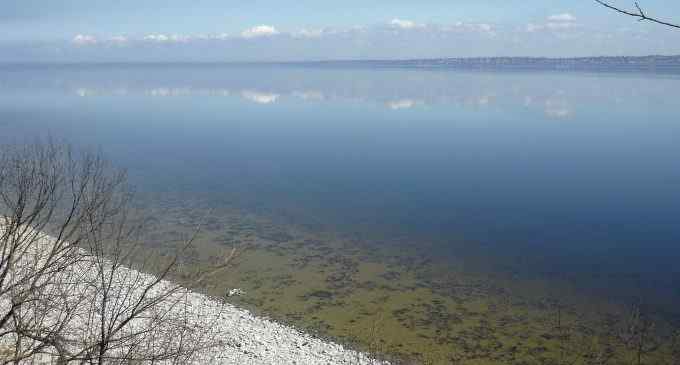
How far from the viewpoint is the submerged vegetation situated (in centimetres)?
1402

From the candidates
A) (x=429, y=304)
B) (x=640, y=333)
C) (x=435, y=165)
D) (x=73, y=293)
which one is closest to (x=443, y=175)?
(x=435, y=165)

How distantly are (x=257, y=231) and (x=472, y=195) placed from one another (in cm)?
1228

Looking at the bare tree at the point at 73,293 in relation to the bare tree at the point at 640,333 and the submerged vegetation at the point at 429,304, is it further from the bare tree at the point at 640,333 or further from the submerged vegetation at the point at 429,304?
the bare tree at the point at 640,333

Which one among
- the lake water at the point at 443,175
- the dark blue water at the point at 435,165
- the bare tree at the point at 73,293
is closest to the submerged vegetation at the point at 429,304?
the lake water at the point at 443,175

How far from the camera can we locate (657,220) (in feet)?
81.0

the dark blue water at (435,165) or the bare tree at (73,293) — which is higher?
the bare tree at (73,293)

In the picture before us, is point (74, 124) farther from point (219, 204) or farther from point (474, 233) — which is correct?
point (474, 233)

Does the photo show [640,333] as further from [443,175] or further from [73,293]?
[443,175]

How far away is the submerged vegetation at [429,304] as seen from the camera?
14023 millimetres

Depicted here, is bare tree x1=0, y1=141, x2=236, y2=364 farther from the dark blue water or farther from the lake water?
the dark blue water

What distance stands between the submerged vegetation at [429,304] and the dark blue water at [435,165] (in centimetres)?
272

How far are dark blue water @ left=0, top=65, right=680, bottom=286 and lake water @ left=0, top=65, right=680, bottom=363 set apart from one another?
0.42ft

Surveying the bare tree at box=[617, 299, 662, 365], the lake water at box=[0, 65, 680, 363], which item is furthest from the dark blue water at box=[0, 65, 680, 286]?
the bare tree at box=[617, 299, 662, 365]

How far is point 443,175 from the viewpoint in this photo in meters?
34.0
